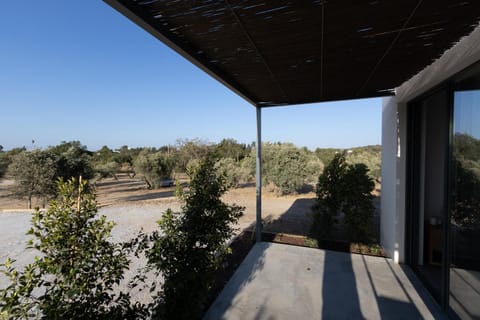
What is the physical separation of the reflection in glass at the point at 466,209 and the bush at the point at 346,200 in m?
1.58

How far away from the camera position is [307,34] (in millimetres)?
1442

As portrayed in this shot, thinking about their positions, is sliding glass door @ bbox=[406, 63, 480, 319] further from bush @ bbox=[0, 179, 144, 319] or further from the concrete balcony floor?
bush @ bbox=[0, 179, 144, 319]

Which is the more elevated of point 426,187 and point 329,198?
point 426,187

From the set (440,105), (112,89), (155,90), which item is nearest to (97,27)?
(155,90)

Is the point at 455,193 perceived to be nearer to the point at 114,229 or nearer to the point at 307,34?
the point at 307,34

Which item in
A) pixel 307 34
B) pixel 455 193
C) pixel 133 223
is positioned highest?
pixel 307 34

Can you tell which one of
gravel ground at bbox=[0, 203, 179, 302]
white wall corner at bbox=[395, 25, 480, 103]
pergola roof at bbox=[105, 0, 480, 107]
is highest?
pergola roof at bbox=[105, 0, 480, 107]

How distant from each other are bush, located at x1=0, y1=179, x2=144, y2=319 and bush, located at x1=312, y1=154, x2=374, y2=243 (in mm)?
3355

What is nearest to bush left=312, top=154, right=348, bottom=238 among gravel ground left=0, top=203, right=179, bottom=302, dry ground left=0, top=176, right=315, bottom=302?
dry ground left=0, top=176, right=315, bottom=302

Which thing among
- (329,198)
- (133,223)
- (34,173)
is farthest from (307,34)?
(34,173)

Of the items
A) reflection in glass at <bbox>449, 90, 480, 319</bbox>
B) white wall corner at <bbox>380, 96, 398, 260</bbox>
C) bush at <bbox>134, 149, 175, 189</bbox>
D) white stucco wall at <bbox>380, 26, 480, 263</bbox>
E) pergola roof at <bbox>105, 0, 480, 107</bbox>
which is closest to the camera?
pergola roof at <bbox>105, 0, 480, 107</bbox>

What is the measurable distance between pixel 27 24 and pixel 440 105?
20.3ft

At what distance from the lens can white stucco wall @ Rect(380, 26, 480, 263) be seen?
1.75 meters

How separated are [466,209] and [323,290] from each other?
155 cm
